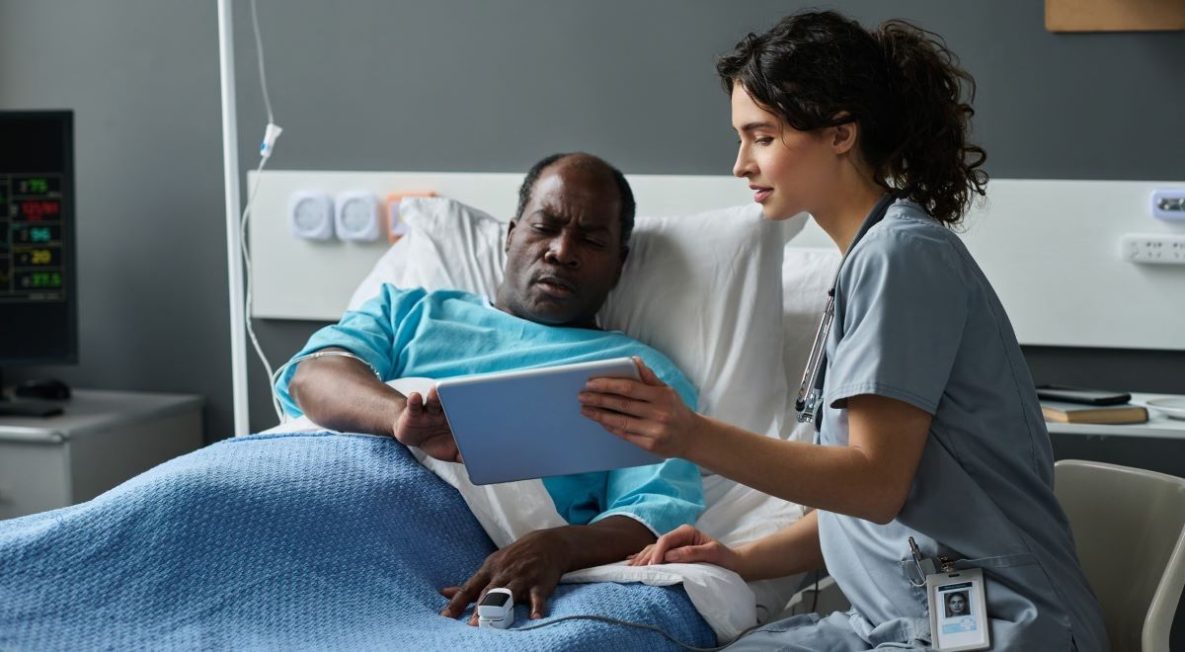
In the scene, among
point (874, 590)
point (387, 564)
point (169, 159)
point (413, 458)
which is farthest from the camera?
point (169, 159)

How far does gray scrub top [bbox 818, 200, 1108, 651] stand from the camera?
126 cm

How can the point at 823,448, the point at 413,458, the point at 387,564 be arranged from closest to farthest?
the point at 823,448 < the point at 387,564 < the point at 413,458

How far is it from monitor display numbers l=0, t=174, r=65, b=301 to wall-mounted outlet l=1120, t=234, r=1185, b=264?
213 centimetres

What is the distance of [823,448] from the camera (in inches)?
49.5

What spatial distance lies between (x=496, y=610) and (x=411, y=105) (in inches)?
60.3

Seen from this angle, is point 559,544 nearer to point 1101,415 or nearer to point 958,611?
point 958,611

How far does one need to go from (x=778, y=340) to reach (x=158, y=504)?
3.39 feet

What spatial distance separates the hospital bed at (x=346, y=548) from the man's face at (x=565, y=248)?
0.17m

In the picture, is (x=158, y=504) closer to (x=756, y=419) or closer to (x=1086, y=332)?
(x=756, y=419)

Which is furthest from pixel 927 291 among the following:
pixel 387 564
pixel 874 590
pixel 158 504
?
pixel 158 504

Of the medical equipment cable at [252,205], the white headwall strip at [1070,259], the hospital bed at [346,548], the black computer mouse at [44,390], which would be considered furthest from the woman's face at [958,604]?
the black computer mouse at [44,390]

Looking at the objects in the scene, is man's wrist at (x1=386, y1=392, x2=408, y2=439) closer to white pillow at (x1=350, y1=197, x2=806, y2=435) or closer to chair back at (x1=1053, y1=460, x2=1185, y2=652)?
white pillow at (x1=350, y1=197, x2=806, y2=435)

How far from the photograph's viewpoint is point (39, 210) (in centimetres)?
263

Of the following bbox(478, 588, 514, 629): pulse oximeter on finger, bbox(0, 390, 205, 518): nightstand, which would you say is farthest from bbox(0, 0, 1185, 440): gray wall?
bbox(478, 588, 514, 629): pulse oximeter on finger
